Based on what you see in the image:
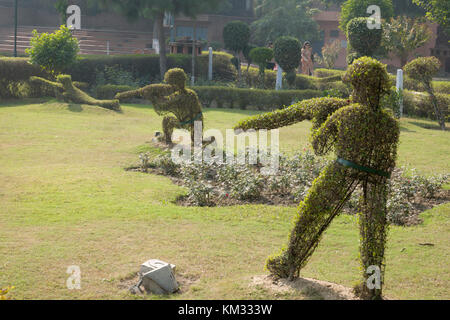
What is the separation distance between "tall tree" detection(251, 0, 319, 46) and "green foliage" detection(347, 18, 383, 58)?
52.1ft

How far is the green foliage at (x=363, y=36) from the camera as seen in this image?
62.5ft

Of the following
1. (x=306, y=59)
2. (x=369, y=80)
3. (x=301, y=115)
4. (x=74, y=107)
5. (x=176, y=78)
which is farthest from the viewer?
(x=306, y=59)

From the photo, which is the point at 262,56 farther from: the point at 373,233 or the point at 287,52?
the point at 373,233

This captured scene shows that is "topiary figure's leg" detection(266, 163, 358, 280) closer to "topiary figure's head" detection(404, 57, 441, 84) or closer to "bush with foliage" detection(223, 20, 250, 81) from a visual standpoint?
"topiary figure's head" detection(404, 57, 441, 84)

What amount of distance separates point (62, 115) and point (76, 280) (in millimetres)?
11760

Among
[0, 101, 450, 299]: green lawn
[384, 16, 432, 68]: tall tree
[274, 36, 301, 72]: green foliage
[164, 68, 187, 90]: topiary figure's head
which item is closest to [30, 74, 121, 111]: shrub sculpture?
[0, 101, 450, 299]: green lawn

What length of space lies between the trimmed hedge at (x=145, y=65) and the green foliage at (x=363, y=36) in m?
6.72

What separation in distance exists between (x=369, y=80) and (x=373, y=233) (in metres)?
1.20

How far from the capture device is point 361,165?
420 cm

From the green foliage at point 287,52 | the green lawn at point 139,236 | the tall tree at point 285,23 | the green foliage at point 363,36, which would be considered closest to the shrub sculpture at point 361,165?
the green lawn at point 139,236

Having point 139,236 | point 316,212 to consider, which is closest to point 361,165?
point 316,212

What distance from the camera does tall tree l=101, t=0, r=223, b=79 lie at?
75.0 ft
